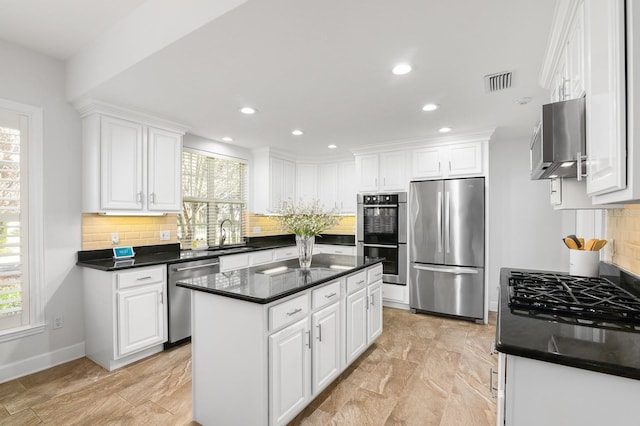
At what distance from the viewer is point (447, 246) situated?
425cm

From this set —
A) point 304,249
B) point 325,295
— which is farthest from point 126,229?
point 325,295

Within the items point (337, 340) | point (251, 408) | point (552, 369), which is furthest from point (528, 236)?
point (251, 408)

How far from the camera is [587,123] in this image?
4.19 ft

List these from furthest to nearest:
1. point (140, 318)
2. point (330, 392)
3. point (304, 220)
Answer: point (140, 318)
point (304, 220)
point (330, 392)

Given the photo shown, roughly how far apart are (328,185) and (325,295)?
3.72 meters

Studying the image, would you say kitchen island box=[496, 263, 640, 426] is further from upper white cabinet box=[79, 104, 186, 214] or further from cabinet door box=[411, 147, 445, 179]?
upper white cabinet box=[79, 104, 186, 214]

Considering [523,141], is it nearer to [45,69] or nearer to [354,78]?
[354,78]

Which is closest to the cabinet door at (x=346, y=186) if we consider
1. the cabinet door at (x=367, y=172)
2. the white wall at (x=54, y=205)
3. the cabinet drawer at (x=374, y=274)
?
the cabinet door at (x=367, y=172)

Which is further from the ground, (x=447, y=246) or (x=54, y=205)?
(x=54, y=205)

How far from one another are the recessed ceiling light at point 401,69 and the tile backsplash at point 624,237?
165 cm

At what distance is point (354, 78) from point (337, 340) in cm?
213

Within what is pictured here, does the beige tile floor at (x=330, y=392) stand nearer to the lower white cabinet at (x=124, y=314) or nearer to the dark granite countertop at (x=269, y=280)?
the lower white cabinet at (x=124, y=314)

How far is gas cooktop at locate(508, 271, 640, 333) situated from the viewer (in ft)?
4.21

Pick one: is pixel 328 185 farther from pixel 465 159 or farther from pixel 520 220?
pixel 520 220
